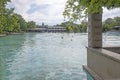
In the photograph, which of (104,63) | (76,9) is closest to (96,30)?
(104,63)

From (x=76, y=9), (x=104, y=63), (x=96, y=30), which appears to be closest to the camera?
(x=76, y=9)

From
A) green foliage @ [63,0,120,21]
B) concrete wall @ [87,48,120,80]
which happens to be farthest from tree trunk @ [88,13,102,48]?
green foliage @ [63,0,120,21]

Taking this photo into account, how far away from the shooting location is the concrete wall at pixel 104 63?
600 cm

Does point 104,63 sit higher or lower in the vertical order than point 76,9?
lower

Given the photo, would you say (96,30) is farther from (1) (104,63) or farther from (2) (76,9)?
(2) (76,9)

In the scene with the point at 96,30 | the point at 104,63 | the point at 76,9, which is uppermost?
the point at 76,9

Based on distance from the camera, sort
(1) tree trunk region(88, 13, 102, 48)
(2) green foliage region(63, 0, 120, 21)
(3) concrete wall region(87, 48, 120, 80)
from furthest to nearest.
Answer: (1) tree trunk region(88, 13, 102, 48) < (3) concrete wall region(87, 48, 120, 80) < (2) green foliage region(63, 0, 120, 21)

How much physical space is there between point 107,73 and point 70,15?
3.42 metres

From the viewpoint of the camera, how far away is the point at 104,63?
22.6 feet

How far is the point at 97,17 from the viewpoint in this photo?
832 cm

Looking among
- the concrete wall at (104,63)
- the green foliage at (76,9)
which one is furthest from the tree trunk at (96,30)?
the green foliage at (76,9)

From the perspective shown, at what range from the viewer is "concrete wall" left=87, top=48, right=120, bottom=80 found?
5995 mm

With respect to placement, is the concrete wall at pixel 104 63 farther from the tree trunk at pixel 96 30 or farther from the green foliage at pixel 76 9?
the green foliage at pixel 76 9

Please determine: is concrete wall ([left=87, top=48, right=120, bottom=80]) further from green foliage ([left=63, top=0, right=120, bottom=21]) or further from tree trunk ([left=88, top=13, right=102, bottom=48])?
green foliage ([left=63, top=0, right=120, bottom=21])
